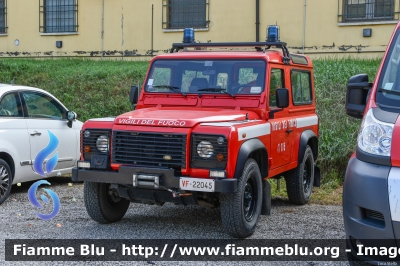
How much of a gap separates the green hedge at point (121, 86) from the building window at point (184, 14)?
179 cm

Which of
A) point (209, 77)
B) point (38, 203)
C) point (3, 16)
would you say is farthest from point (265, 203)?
point (3, 16)

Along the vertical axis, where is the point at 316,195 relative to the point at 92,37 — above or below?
below

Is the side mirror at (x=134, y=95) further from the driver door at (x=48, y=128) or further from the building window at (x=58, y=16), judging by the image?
the building window at (x=58, y=16)

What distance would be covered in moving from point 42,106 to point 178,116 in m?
3.52

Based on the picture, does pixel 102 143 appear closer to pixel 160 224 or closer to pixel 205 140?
pixel 205 140

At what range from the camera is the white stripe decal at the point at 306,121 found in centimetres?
888

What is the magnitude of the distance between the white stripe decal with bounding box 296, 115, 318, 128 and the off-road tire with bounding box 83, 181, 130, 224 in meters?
2.68

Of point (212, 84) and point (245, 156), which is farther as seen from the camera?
point (212, 84)

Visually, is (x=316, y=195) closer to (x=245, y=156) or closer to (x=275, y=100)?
(x=275, y=100)

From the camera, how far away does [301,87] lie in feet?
30.3

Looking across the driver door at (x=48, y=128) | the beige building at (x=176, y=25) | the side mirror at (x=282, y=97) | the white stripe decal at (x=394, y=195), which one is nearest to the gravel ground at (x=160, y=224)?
the driver door at (x=48, y=128)

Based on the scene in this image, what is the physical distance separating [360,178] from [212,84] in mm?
3347

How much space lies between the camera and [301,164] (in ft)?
29.5

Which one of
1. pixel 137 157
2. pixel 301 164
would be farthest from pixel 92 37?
pixel 137 157
